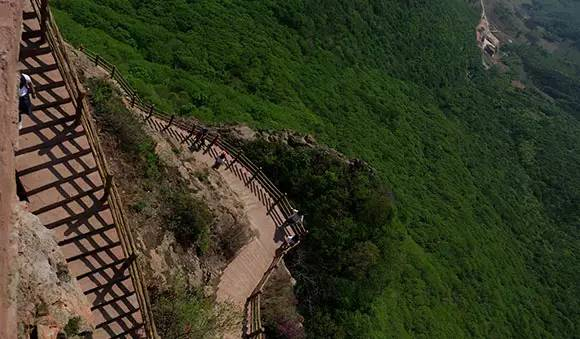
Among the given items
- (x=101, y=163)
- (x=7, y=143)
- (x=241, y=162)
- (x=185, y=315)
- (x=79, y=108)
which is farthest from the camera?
(x=241, y=162)

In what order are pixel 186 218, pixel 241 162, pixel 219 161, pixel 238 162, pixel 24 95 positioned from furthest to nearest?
1. pixel 241 162
2. pixel 238 162
3. pixel 219 161
4. pixel 186 218
5. pixel 24 95

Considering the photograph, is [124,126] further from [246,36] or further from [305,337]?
[246,36]

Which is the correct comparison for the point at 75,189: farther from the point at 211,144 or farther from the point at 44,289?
the point at 211,144

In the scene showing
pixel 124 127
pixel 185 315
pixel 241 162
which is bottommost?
pixel 241 162

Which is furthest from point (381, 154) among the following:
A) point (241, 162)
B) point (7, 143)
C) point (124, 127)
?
point (7, 143)

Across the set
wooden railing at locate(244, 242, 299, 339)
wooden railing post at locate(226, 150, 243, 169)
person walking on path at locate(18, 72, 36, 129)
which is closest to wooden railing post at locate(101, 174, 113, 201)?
person walking on path at locate(18, 72, 36, 129)

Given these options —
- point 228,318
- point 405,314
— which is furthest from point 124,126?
point 405,314
